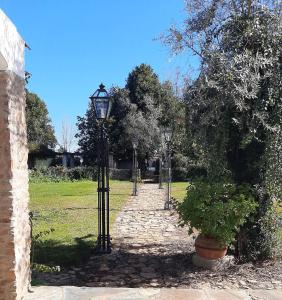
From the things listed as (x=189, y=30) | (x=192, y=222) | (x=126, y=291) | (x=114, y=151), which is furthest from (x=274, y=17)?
(x=114, y=151)

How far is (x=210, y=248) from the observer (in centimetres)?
601

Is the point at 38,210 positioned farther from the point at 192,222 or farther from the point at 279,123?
the point at 279,123

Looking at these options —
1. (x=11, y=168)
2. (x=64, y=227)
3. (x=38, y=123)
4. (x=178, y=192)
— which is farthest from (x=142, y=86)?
(x=11, y=168)

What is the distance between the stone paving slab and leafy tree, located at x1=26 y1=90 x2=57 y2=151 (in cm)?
3105

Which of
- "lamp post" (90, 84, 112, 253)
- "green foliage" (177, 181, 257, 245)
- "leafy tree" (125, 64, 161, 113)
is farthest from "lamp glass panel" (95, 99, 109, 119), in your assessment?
"leafy tree" (125, 64, 161, 113)

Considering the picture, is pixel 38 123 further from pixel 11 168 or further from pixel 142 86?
pixel 11 168

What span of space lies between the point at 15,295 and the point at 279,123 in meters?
4.12

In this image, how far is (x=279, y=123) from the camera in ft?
19.3

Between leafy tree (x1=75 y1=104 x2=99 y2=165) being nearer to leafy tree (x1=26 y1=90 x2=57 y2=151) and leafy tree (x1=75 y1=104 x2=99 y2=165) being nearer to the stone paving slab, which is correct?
leafy tree (x1=26 y1=90 x2=57 y2=151)

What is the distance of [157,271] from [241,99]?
2781 mm

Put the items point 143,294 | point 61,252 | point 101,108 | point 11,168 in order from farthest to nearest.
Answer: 1. point 101,108
2. point 61,252
3. point 143,294
4. point 11,168

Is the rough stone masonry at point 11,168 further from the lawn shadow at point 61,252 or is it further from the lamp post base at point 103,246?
the lamp post base at point 103,246

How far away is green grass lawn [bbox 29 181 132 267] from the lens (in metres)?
6.76

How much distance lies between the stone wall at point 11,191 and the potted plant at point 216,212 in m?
2.71
